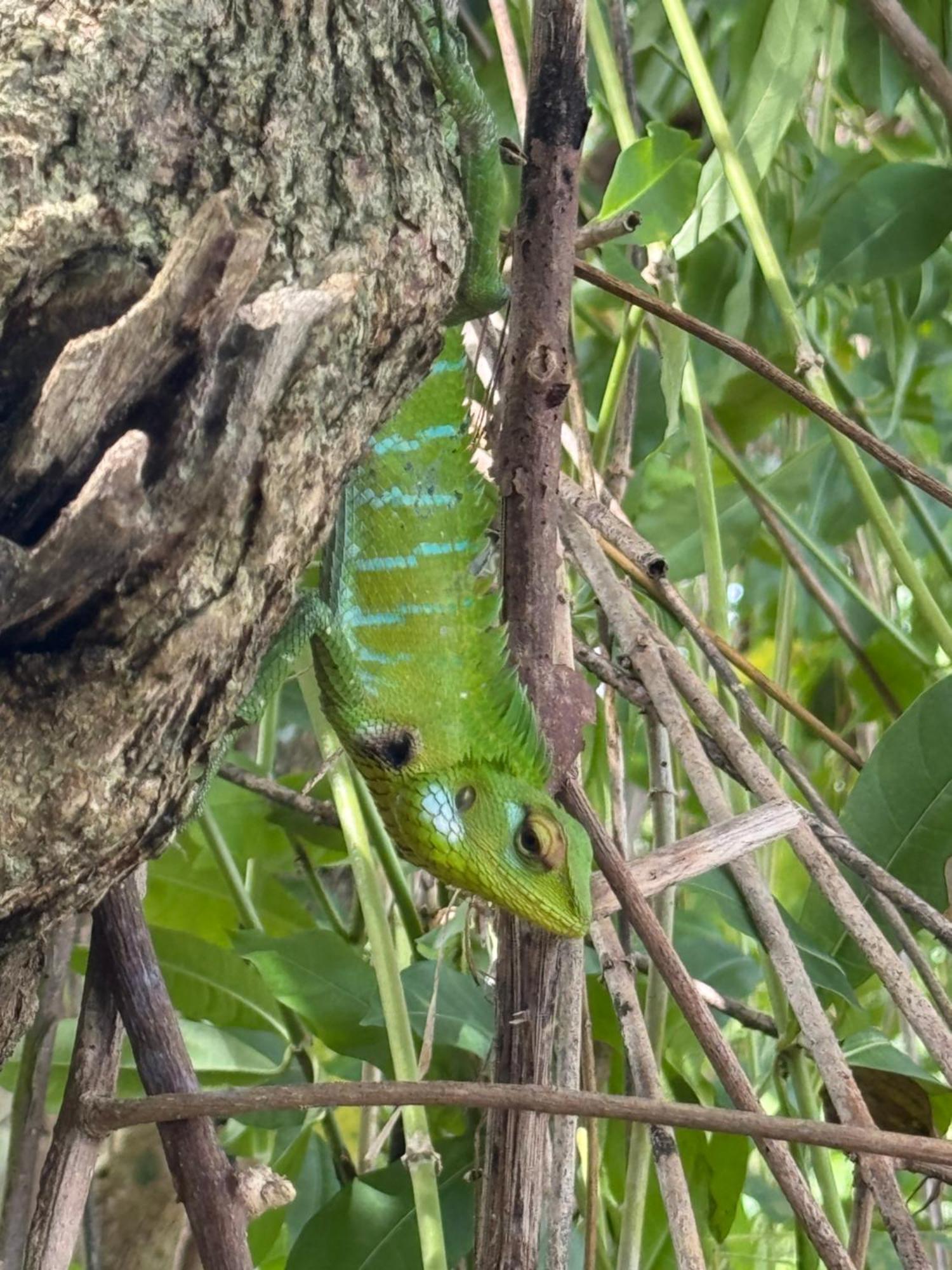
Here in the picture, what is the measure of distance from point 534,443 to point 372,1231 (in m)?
0.75

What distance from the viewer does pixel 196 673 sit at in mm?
669

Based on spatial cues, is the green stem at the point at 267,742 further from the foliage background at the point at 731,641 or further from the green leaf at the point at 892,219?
the green leaf at the point at 892,219

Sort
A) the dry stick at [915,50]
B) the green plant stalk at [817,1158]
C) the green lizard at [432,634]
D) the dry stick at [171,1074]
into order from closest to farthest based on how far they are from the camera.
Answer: the dry stick at [171,1074]
the green plant stalk at [817,1158]
the green lizard at [432,634]
the dry stick at [915,50]

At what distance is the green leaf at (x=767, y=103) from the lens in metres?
1.35

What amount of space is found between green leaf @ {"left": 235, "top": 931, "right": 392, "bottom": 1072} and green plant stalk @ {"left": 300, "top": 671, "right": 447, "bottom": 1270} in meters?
0.11

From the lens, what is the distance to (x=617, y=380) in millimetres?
1309

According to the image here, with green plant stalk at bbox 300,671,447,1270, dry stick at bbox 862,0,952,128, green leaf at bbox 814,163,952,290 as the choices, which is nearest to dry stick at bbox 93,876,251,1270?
green plant stalk at bbox 300,671,447,1270

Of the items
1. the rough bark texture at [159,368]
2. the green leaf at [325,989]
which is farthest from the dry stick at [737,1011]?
the rough bark texture at [159,368]

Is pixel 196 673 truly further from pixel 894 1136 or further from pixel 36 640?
pixel 894 1136

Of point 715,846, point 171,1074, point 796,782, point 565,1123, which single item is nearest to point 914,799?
point 796,782

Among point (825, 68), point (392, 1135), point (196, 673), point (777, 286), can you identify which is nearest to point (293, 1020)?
point (392, 1135)

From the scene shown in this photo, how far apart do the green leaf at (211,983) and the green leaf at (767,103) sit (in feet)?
3.05

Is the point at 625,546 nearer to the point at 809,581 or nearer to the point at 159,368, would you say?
the point at 809,581

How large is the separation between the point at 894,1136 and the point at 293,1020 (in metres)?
0.78
